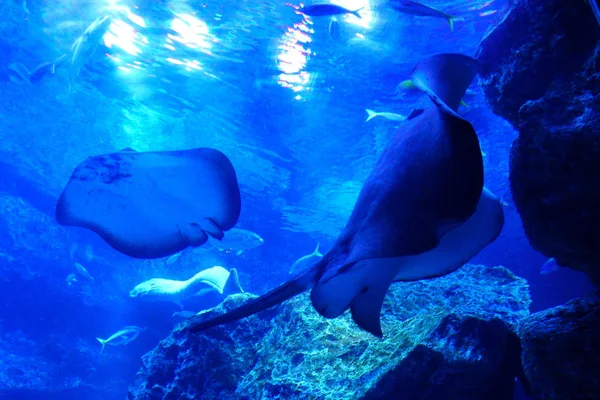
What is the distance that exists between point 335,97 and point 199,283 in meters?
7.79

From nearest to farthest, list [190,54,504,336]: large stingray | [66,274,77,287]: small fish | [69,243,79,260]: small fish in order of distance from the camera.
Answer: [190,54,504,336]: large stingray < [66,274,77,287]: small fish < [69,243,79,260]: small fish

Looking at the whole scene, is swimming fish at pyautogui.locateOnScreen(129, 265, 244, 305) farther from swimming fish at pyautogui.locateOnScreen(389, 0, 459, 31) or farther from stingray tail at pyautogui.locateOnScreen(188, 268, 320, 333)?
stingray tail at pyautogui.locateOnScreen(188, 268, 320, 333)

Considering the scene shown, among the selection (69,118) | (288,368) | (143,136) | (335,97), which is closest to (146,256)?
(288,368)

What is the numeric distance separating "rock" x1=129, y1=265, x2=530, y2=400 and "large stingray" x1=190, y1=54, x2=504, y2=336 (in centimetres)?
152

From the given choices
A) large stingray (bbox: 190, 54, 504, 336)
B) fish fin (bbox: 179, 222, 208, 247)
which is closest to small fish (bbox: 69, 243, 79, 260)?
fish fin (bbox: 179, 222, 208, 247)

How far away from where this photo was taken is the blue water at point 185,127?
870cm

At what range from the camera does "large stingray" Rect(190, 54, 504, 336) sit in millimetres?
1215

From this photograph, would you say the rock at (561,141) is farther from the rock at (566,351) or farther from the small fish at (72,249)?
the small fish at (72,249)

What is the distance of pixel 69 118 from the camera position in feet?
45.3

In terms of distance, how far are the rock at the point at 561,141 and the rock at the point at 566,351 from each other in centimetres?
49

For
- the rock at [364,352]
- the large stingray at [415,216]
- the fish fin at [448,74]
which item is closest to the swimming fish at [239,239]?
the rock at [364,352]

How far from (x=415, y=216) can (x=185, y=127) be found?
13.1 m

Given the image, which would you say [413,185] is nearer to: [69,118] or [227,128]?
[227,128]

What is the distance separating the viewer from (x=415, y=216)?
1.29 meters
